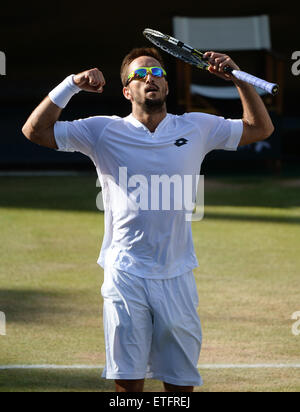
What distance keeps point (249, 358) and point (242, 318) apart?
2.84ft

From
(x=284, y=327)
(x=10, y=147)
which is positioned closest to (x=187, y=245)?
(x=284, y=327)

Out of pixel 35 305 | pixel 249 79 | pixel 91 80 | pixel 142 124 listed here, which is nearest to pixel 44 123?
pixel 91 80

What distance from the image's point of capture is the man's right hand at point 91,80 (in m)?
4.04

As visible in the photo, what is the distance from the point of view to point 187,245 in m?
4.19

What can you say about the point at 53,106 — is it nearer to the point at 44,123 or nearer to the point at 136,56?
the point at 44,123

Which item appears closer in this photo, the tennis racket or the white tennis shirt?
the white tennis shirt

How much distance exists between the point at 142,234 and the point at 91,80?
72 centimetres

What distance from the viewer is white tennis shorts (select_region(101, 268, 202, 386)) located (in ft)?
13.1

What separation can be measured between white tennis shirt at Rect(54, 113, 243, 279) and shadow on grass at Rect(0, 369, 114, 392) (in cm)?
119

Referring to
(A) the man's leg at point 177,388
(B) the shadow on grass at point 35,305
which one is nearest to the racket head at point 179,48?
(A) the man's leg at point 177,388

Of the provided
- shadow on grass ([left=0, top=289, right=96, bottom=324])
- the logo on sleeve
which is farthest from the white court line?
the logo on sleeve

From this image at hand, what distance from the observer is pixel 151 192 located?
13.3ft

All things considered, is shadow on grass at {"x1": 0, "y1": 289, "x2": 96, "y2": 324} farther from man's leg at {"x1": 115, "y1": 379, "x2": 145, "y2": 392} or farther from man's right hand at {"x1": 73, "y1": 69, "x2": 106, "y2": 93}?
man's right hand at {"x1": 73, "y1": 69, "x2": 106, "y2": 93}
